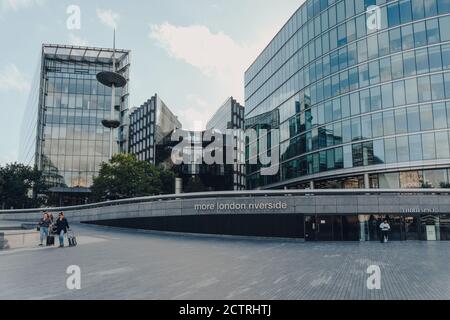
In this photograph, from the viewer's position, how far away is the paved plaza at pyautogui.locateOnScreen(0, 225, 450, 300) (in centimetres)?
859

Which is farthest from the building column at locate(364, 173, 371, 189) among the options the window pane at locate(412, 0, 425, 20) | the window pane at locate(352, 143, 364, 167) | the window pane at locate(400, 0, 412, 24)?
the window pane at locate(412, 0, 425, 20)

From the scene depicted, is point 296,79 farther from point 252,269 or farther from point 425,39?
point 252,269

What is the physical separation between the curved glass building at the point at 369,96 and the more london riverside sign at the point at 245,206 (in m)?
20.4

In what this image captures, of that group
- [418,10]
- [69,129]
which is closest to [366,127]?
[418,10]

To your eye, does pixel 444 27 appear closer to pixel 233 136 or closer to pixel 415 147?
pixel 415 147

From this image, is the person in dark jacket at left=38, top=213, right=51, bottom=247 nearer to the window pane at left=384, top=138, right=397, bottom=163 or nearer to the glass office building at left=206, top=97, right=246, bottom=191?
the window pane at left=384, top=138, right=397, bottom=163

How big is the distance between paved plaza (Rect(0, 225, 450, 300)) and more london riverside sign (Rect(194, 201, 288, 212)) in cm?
898

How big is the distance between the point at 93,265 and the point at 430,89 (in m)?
39.4

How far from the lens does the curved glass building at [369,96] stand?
39094 mm

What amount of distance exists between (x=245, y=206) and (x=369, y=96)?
983 inches

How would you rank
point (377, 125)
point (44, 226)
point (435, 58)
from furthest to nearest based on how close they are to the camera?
1. point (377, 125)
2. point (435, 58)
3. point (44, 226)

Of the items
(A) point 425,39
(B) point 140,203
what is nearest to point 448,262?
(B) point 140,203

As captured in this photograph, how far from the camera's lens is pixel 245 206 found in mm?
25781

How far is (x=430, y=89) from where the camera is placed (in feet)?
129
